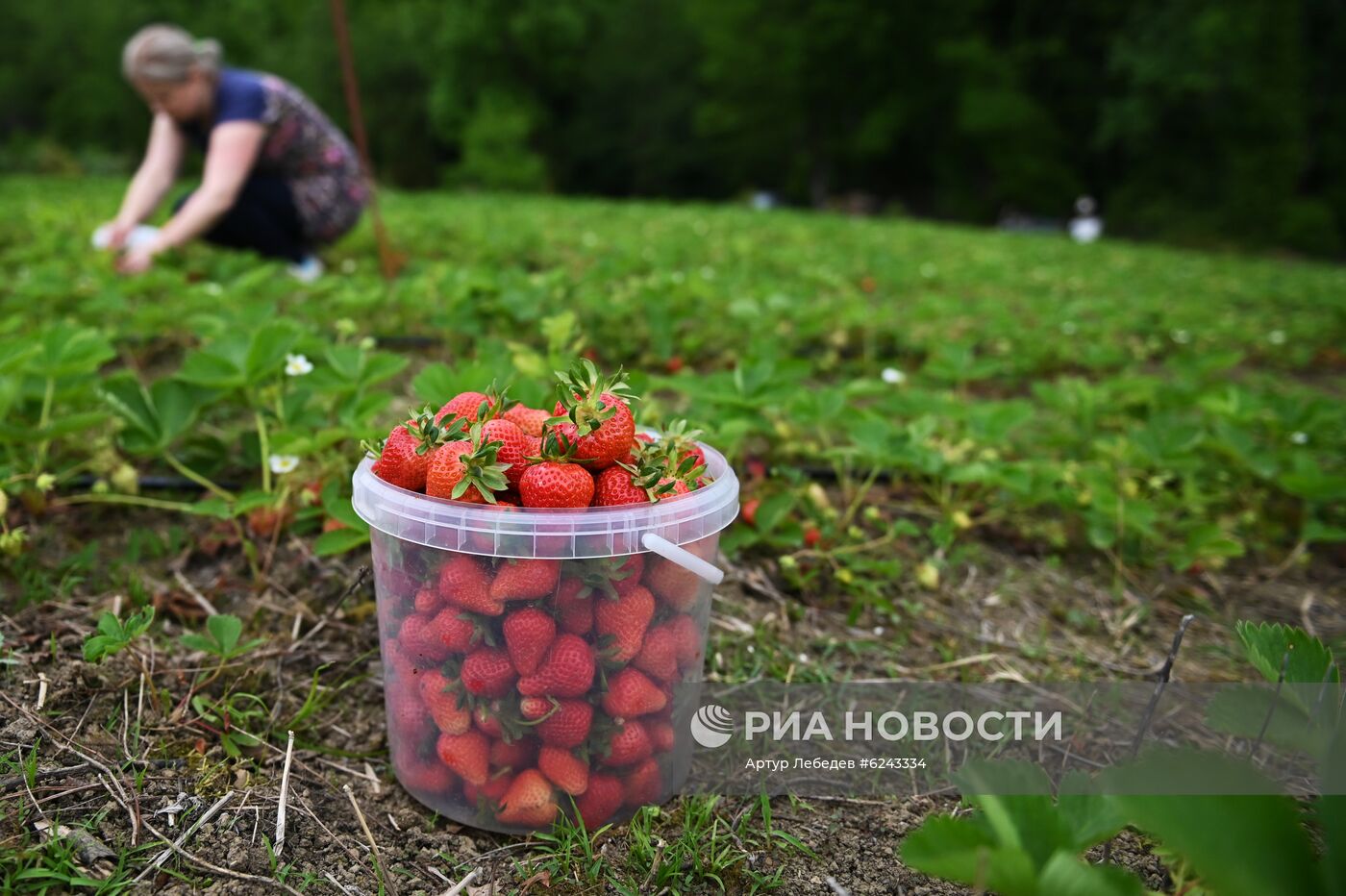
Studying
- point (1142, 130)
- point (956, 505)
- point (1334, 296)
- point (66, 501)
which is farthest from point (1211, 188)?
point (66, 501)

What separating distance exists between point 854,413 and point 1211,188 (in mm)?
18269

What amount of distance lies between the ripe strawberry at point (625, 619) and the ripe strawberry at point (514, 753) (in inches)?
5.6

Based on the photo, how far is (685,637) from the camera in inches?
41.7

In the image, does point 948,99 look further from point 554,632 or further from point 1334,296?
point 554,632

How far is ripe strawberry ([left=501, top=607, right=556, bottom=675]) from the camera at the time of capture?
3.12ft

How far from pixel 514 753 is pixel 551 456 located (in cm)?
34

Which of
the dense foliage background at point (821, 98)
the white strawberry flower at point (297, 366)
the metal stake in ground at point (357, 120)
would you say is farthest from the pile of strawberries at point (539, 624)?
the dense foliage background at point (821, 98)

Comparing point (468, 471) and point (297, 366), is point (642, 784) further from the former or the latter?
point (297, 366)

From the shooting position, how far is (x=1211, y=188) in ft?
54.8

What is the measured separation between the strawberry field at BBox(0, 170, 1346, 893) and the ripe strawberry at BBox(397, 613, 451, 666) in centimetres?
11

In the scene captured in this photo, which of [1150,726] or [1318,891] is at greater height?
[1318,891]

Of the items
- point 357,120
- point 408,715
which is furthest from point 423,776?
point 357,120

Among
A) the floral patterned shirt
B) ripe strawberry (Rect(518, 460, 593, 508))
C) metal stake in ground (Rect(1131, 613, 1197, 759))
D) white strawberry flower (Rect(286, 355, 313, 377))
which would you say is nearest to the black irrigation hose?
white strawberry flower (Rect(286, 355, 313, 377))

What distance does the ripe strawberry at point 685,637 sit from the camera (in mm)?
1037
